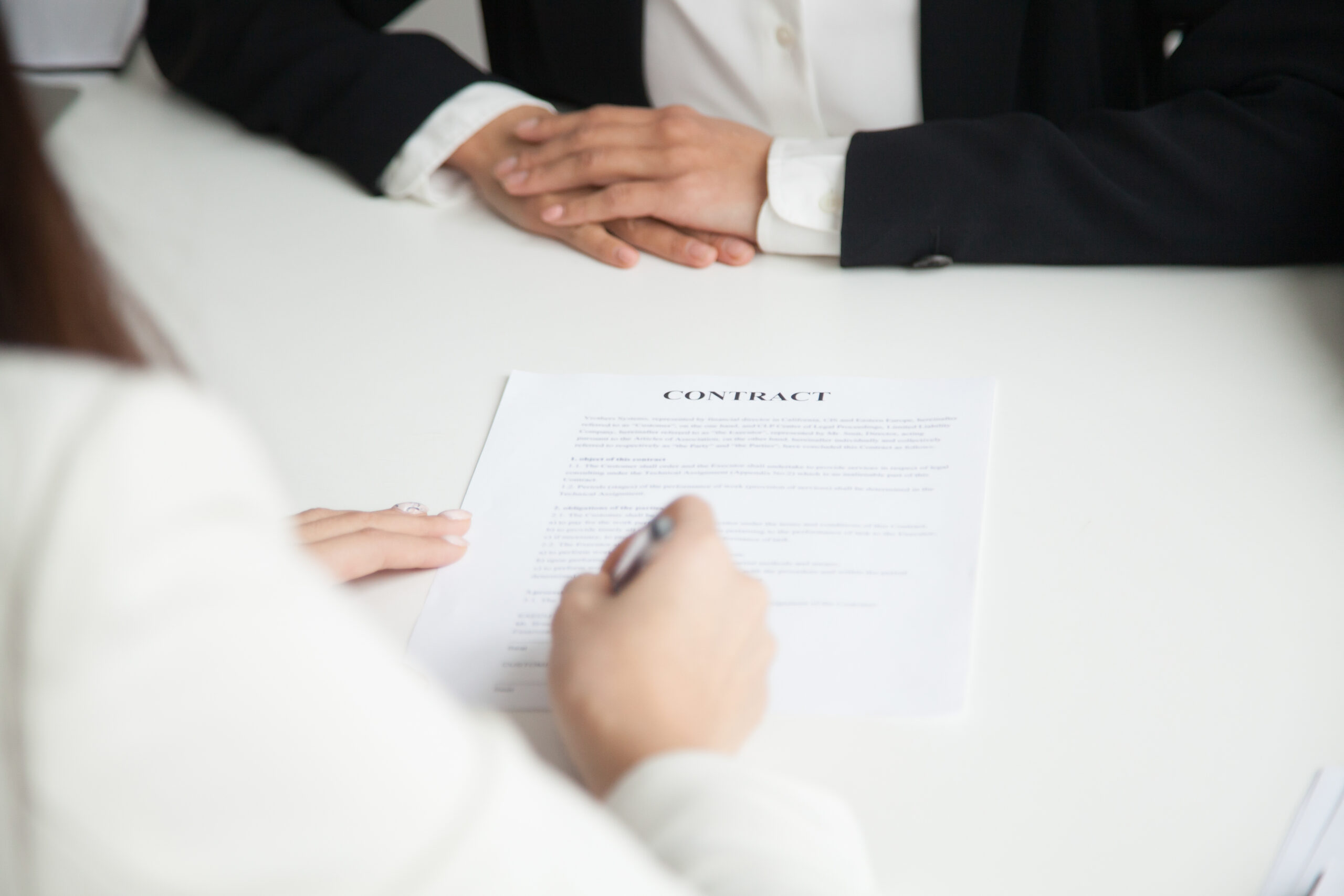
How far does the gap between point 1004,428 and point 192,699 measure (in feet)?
1.96

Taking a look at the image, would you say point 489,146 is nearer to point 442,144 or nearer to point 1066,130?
point 442,144

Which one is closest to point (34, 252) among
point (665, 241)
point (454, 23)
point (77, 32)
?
point (665, 241)

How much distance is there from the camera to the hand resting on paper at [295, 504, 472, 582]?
2.26 ft

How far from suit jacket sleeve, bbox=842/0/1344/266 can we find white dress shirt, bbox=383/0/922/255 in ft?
0.37

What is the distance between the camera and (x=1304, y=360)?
2.63 ft

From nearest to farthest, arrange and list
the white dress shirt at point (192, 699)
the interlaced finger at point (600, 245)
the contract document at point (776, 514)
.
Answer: the white dress shirt at point (192, 699) < the contract document at point (776, 514) < the interlaced finger at point (600, 245)

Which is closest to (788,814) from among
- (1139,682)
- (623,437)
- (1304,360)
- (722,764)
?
(722,764)

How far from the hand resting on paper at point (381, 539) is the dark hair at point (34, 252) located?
363 mm

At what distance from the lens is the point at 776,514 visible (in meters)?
0.71

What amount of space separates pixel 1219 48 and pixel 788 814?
0.82 meters

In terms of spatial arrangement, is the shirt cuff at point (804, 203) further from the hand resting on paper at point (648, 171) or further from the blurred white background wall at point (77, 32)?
the blurred white background wall at point (77, 32)

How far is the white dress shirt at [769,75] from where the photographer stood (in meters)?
1.10

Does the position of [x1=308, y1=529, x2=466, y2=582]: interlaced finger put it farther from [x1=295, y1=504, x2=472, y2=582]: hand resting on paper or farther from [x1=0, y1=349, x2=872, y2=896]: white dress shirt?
[x1=0, y1=349, x2=872, y2=896]: white dress shirt

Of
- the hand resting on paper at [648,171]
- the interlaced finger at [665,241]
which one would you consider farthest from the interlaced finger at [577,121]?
the interlaced finger at [665,241]
